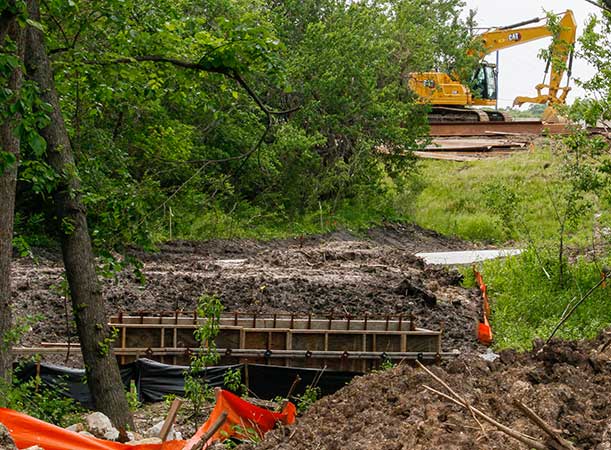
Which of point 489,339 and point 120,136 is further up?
point 120,136

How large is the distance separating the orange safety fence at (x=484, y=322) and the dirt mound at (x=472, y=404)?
7.11 meters

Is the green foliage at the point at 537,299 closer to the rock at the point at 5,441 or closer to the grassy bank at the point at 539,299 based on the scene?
the grassy bank at the point at 539,299

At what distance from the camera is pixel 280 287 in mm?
16188

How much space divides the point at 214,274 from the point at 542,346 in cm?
974

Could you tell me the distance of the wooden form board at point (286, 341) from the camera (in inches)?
474

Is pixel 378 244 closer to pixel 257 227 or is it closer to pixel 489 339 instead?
pixel 257 227

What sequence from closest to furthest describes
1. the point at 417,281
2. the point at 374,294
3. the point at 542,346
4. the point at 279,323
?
1. the point at 542,346
2. the point at 279,323
3. the point at 374,294
4. the point at 417,281

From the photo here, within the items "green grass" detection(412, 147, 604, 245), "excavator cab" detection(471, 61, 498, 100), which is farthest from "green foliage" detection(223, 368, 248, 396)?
"excavator cab" detection(471, 61, 498, 100)

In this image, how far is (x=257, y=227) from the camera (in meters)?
25.3

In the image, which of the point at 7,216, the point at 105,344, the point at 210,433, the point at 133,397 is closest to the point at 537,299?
the point at 133,397

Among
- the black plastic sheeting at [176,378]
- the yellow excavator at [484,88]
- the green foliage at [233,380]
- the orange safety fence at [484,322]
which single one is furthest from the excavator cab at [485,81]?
the green foliage at [233,380]

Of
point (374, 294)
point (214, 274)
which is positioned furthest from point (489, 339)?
point (214, 274)

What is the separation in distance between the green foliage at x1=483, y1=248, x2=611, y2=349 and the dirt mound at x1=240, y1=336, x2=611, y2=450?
22.8 ft

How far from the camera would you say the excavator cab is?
44844mm
